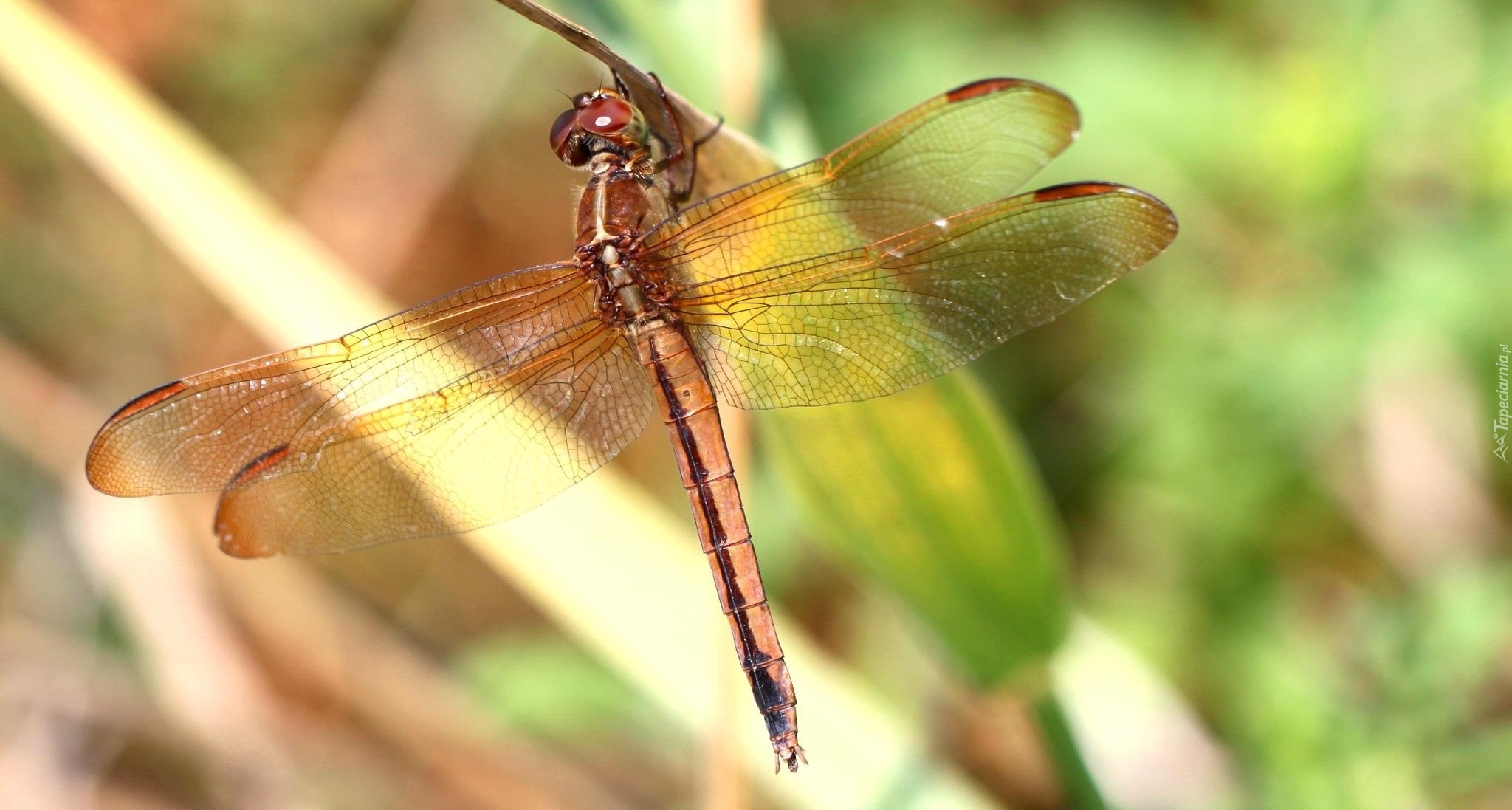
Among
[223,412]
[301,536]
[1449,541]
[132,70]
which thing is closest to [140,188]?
[223,412]

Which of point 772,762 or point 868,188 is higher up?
point 868,188

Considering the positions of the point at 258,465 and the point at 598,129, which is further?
the point at 598,129

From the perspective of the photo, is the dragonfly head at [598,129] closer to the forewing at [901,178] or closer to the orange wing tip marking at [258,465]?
the forewing at [901,178]

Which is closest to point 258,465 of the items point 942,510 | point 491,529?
point 491,529

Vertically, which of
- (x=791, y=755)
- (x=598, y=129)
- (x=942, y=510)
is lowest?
(x=791, y=755)

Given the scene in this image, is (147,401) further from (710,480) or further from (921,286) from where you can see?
(921,286)

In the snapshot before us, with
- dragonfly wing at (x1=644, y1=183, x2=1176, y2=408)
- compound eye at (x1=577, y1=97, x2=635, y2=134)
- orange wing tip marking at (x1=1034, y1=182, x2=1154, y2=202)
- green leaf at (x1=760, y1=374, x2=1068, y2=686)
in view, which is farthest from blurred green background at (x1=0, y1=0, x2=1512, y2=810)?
orange wing tip marking at (x1=1034, y1=182, x2=1154, y2=202)

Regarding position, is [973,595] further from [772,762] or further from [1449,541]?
[1449,541]
